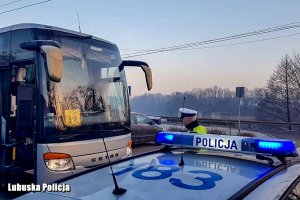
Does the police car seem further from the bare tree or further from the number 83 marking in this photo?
the bare tree

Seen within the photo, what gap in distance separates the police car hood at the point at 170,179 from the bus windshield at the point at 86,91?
8.40ft

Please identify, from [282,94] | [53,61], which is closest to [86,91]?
[53,61]

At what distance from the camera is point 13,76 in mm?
5379

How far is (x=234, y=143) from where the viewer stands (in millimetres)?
2695

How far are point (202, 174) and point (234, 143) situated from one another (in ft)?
2.35

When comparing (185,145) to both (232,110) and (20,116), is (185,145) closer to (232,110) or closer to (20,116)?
(20,116)

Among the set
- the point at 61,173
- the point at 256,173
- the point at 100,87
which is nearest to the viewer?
the point at 256,173

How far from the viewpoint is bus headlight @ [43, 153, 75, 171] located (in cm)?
473

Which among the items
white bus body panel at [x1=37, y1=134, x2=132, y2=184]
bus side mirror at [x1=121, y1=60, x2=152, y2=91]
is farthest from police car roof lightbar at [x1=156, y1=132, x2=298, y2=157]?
bus side mirror at [x1=121, y1=60, x2=152, y2=91]

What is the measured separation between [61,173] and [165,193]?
11.1ft

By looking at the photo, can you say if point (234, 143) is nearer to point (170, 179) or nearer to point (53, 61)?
point (170, 179)

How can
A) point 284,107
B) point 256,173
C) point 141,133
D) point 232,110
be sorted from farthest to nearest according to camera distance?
point 232,110, point 284,107, point 141,133, point 256,173

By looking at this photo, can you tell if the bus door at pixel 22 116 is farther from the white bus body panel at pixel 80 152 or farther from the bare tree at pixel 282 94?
the bare tree at pixel 282 94

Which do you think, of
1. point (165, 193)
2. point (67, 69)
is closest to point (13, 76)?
point (67, 69)
